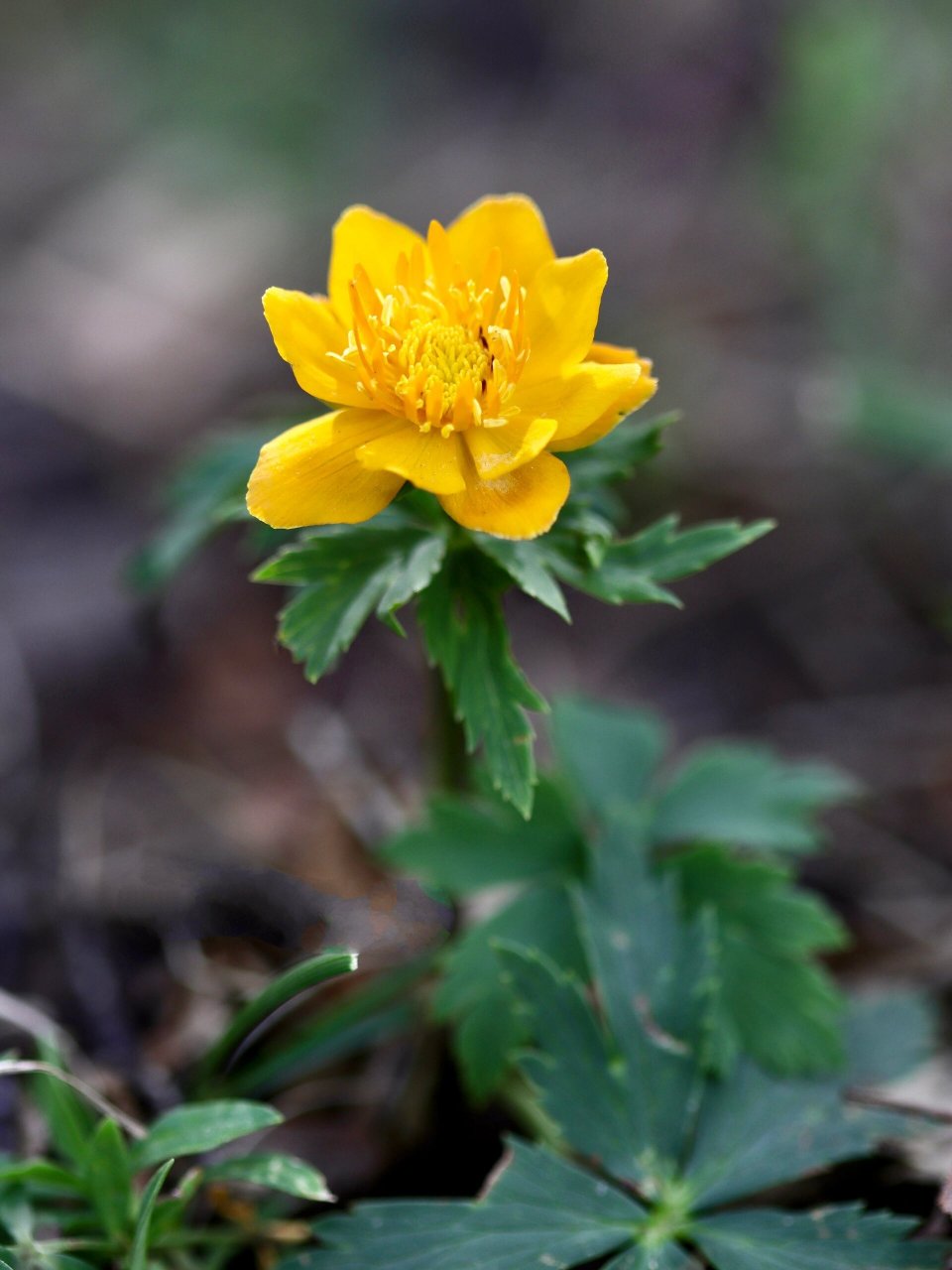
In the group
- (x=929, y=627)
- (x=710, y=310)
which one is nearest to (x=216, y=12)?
(x=710, y=310)

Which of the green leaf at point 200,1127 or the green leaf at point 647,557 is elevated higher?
the green leaf at point 647,557

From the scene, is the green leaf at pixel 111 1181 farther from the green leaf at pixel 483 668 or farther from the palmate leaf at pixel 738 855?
the palmate leaf at pixel 738 855

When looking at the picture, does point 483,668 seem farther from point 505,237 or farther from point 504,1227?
point 504,1227

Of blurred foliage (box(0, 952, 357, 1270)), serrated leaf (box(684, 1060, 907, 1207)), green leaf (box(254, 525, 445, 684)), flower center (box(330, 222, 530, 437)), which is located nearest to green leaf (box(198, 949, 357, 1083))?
blurred foliage (box(0, 952, 357, 1270))

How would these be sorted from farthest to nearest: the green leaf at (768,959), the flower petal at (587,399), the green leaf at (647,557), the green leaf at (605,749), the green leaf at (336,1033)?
1. the green leaf at (605,749)
2. the green leaf at (336,1033)
3. the green leaf at (768,959)
4. the green leaf at (647,557)
5. the flower petal at (587,399)

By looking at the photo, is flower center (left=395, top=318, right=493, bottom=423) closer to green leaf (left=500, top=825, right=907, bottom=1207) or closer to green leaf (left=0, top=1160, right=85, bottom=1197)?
green leaf (left=500, top=825, right=907, bottom=1207)

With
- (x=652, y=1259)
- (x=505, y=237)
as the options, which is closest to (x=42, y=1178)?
(x=652, y=1259)

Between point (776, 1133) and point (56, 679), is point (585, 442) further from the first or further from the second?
point (56, 679)

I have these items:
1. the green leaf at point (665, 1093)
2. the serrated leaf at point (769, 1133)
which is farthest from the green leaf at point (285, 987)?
the serrated leaf at point (769, 1133)
